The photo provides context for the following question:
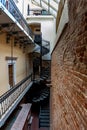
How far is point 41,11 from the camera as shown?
20688 millimetres

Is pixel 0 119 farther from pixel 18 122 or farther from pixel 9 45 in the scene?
pixel 9 45

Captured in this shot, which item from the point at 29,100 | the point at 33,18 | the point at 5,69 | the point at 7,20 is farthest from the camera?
the point at 33,18

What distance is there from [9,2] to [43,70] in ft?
35.6

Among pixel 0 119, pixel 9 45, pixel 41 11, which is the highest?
pixel 41 11

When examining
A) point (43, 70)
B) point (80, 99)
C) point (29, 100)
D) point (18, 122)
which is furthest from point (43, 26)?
point (80, 99)

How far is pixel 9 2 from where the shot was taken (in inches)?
343

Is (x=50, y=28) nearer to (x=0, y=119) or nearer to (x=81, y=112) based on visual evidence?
(x=0, y=119)

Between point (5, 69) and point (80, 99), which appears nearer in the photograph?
point (80, 99)

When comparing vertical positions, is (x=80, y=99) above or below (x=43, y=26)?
below

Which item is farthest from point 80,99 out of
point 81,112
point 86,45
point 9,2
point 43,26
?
point 43,26

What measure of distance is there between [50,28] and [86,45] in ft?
58.5

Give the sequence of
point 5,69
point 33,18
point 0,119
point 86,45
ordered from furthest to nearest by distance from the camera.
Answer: point 33,18
point 5,69
point 0,119
point 86,45

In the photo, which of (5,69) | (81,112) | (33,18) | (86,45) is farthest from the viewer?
(33,18)

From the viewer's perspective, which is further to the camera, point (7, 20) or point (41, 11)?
point (41, 11)
